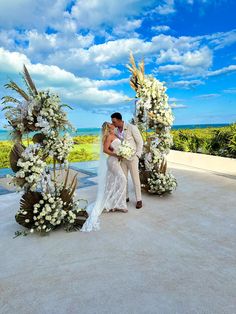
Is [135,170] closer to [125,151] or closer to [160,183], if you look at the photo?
[125,151]

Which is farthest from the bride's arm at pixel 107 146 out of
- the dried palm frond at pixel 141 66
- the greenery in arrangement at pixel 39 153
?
the dried palm frond at pixel 141 66

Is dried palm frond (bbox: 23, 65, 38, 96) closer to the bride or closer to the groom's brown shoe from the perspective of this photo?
the bride

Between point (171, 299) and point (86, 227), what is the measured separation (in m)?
1.76

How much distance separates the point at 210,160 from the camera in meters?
9.05

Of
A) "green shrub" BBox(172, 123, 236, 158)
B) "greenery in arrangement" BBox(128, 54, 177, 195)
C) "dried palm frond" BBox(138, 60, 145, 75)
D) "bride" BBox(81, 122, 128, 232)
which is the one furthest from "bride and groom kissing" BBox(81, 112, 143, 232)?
"green shrub" BBox(172, 123, 236, 158)

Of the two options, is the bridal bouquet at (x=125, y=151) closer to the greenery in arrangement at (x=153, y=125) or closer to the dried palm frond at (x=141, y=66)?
the greenery in arrangement at (x=153, y=125)

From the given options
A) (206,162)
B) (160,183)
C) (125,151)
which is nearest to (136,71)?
(125,151)

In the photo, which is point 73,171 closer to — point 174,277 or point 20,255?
point 20,255

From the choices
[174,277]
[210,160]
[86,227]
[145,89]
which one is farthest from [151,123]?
[210,160]

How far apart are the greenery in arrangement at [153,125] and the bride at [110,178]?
102cm

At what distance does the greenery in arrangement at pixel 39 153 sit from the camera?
335cm

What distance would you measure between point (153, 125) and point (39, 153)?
279cm

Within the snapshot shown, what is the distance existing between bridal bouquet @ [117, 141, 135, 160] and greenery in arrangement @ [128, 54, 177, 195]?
1.06 m

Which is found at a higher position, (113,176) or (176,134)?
(176,134)
